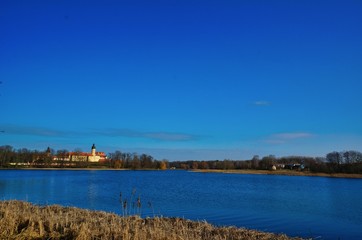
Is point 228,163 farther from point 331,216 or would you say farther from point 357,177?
point 331,216

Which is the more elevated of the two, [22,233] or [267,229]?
[22,233]

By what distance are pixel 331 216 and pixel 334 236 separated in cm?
773

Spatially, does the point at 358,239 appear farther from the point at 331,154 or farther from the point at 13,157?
the point at 13,157

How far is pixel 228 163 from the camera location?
173 meters

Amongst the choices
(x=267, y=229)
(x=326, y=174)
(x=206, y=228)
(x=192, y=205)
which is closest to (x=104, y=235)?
(x=206, y=228)

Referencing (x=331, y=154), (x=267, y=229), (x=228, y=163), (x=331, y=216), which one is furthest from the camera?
(x=228, y=163)

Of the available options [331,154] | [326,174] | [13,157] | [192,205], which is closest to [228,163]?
[331,154]

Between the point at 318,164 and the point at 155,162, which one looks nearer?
the point at 318,164

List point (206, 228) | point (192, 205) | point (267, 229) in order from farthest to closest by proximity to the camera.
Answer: point (192, 205)
point (267, 229)
point (206, 228)

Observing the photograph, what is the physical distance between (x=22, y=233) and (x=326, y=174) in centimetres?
11641

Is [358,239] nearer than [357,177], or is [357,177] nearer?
[358,239]

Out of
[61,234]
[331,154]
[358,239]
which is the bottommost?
[358,239]

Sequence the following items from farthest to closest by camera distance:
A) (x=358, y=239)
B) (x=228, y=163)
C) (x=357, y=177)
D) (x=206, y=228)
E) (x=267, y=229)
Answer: (x=228, y=163) < (x=357, y=177) < (x=267, y=229) < (x=358, y=239) < (x=206, y=228)

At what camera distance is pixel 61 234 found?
9.43 m
